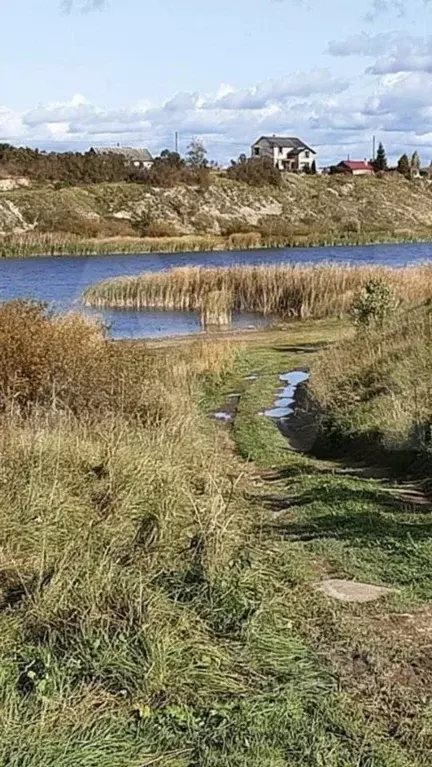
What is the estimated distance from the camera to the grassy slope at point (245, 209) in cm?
7444

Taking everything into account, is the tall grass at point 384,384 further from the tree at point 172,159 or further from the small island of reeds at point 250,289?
the tree at point 172,159

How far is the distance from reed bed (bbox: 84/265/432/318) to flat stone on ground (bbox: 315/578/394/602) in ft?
71.3

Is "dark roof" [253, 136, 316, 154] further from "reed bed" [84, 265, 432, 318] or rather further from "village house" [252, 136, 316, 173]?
"reed bed" [84, 265, 432, 318]

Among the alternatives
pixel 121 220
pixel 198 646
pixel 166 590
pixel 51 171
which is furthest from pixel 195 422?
pixel 51 171

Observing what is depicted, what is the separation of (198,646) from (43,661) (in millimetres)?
742

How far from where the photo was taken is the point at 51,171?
8975 cm

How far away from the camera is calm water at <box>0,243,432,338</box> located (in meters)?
29.3

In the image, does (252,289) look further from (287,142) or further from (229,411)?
(287,142)

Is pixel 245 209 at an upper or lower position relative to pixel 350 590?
lower

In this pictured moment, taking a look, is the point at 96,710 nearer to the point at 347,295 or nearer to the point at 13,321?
the point at 13,321

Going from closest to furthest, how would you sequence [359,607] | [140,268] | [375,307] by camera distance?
[359,607] → [375,307] → [140,268]

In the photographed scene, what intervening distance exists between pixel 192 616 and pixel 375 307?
1301cm

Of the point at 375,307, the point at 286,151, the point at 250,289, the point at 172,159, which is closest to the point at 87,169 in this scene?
the point at 172,159

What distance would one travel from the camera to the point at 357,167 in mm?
113438
